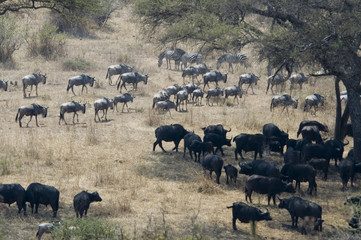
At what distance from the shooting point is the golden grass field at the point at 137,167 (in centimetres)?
1196

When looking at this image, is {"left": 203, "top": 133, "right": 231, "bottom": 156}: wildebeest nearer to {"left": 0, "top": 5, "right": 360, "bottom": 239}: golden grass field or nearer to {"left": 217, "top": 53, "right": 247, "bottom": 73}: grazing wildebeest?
{"left": 0, "top": 5, "right": 360, "bottom": 239}: golden grass field

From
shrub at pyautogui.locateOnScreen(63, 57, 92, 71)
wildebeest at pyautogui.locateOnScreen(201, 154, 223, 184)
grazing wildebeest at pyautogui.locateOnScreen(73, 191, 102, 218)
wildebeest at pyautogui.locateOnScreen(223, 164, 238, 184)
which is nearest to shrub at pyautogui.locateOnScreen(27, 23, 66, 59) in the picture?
shrub at pyautogui.locateOnScreen(63, 57, 92, 71)

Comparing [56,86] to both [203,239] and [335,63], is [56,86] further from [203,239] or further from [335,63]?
[203,239]

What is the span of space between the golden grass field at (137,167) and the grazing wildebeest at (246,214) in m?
0.28

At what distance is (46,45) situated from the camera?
106 feet

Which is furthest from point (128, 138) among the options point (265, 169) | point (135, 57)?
point (135, 57)

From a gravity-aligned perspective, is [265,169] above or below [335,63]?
below

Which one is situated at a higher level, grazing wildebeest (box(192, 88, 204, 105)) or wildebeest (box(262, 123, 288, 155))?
grazing wildebeest (box(192, 88, 204, 105))

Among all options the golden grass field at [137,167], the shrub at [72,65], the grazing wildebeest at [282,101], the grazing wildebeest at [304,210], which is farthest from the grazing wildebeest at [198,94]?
the grazing wildebeest at [304,210]

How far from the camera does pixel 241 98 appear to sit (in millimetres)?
27906

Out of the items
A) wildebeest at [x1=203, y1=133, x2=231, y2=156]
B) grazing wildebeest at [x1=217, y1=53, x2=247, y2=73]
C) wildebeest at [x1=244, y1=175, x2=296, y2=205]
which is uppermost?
grazing wildebeest at [x1=217, y1=53, x2=247, y2=73]

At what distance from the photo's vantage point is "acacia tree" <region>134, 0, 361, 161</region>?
14.6 meters

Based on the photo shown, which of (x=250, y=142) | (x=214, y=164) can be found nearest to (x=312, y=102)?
(x=250, y=142)

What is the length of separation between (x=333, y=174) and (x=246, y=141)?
8.91 ft
